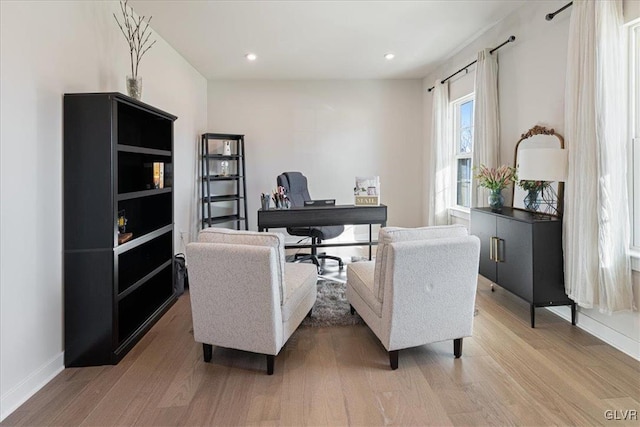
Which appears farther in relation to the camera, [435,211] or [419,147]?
[419,147]

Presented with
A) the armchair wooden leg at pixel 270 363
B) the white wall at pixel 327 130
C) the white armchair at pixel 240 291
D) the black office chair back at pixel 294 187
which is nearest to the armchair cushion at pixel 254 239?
the white armchair at pixel 240 291

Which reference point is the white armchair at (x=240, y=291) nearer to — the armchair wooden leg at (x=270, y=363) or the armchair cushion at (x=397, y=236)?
the armchair wooden leg at (x=270, y=363)

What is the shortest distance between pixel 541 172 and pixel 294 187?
2.76 m

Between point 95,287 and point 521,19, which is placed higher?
point 521,19

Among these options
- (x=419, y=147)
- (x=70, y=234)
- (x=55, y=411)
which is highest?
(x=419, y=147)

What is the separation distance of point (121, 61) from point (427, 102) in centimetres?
438

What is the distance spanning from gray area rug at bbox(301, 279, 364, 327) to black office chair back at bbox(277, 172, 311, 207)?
132cm

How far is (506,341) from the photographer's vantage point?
Result: 249 centimetres

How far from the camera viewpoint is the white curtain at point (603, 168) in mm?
2316

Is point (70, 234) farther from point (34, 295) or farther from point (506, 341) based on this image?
point (506, 341)

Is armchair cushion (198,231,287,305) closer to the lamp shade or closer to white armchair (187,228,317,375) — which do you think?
white armchair (187,228,317,375)

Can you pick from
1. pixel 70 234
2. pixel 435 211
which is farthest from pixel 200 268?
pixel 435 211

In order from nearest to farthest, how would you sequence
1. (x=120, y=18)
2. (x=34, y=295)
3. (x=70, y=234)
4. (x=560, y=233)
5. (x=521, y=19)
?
(x=34, y=295), (x=70, y=234), (x=560, y=233), (x=120, y=18), (x=521, y=19)

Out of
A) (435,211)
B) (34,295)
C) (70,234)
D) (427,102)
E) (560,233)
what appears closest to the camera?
(34,295)
